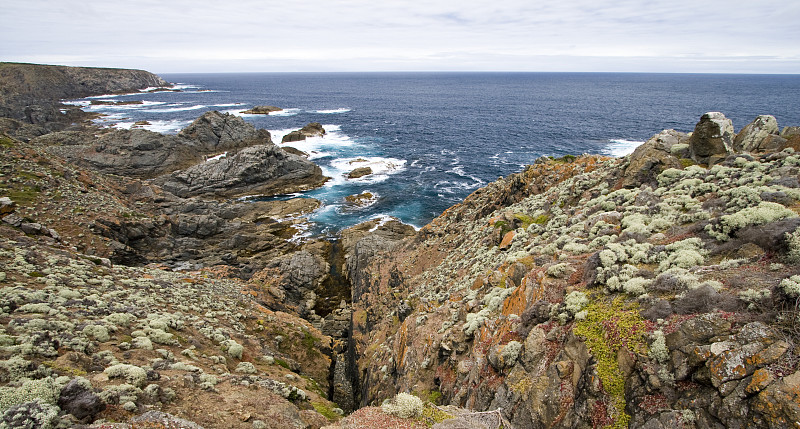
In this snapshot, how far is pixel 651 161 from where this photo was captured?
20.4m

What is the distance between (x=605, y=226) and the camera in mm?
15883

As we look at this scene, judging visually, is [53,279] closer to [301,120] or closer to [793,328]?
[793,328]

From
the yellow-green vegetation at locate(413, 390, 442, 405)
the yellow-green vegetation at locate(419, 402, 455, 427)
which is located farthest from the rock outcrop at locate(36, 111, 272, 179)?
the yellow-green vegetation at locate(419, 402, 455, 427)

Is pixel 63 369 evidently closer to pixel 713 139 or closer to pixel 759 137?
pixel 713 139

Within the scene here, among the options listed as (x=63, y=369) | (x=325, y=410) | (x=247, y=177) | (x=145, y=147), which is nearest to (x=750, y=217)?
(x=325, y=410)

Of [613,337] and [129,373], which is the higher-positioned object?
[613,337]

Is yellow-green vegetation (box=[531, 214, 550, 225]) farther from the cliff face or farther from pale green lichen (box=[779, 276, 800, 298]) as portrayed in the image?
pale green lichen (box=[779, 276, 800, 298])

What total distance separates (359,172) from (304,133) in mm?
37550

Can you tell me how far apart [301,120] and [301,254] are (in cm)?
9630

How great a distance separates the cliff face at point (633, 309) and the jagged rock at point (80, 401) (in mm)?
10435

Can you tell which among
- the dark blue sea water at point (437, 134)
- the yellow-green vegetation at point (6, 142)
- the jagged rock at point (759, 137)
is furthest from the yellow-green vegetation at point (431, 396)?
the yellow-green vegetation at point (6, 142)

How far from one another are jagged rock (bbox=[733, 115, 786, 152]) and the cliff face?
47 cm

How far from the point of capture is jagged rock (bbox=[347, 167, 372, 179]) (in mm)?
65938

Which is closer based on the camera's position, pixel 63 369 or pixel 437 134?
pixel 63 369
